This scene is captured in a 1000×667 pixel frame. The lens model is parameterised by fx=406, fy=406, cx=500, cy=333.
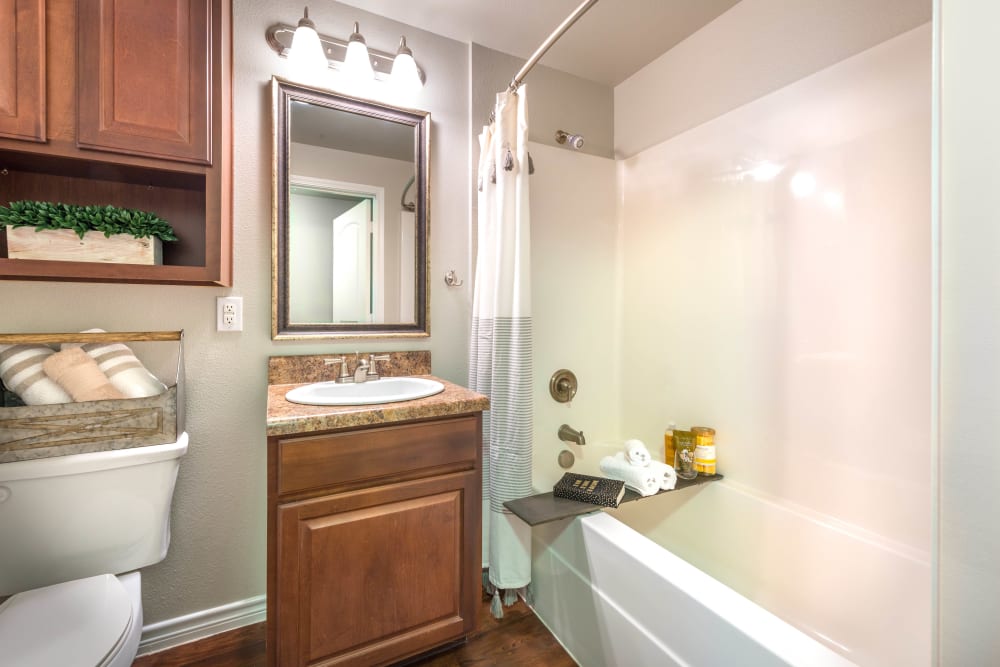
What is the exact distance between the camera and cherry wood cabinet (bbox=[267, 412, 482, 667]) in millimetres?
1086

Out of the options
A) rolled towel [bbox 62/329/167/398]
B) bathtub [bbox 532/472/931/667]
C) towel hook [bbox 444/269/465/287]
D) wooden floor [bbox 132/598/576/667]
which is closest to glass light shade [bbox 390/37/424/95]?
towel hook [bbox 444/269/465/287]

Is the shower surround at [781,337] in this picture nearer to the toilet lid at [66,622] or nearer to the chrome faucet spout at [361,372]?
the chrome faucet spout at [361,372]

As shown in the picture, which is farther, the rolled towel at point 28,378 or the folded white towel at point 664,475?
the folded white towel at point 664,475

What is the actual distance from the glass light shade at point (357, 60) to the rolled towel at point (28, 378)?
4.51ft

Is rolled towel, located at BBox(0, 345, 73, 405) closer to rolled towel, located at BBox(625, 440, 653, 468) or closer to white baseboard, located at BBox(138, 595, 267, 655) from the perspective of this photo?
white baseboard, located at BBox(138, 595, 267, 655)

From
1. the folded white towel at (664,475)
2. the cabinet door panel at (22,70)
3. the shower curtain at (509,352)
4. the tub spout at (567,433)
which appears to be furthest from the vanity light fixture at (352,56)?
the folded white towel at (664,475)

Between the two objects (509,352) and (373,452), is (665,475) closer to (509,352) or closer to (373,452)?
(509,352)

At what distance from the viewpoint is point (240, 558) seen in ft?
4.91

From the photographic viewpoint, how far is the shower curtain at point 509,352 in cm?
151

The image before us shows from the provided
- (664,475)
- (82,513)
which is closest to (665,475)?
(664,475)

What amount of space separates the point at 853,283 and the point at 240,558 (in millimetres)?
2337

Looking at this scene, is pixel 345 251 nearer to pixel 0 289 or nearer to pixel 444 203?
pixel 444 203

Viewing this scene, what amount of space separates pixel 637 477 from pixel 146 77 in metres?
2.00

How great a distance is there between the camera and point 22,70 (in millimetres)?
1027
